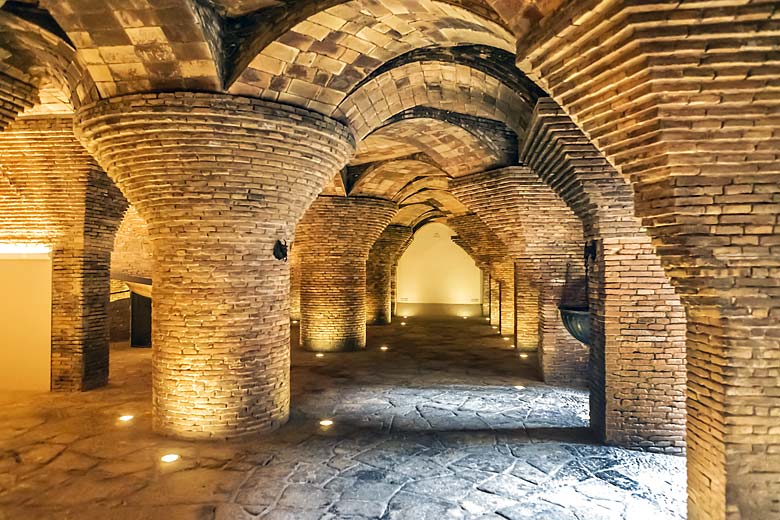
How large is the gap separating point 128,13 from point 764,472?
565 cm

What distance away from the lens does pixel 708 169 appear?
2.97m

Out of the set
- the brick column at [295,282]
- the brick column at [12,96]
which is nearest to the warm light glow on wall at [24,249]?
the brick column at [12,96]

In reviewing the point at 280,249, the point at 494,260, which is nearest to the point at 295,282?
the point at 494,260

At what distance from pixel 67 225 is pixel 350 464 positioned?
19.7ft

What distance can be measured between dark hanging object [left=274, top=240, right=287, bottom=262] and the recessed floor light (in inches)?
Answer: 92.8

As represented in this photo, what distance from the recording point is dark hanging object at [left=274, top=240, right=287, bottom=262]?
19.5 feet

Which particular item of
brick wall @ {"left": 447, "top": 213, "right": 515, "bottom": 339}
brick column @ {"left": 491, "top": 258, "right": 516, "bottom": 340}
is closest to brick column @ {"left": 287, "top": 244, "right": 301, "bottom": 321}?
brick wall @ {"left": 447, "top": 213, "right": 515, "bottom": 339}

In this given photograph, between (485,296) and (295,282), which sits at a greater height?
(295,282)

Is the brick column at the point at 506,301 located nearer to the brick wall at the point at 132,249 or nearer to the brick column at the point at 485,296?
the brick column at the point at 485,296

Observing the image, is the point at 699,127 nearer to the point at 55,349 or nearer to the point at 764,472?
the point at 764,472

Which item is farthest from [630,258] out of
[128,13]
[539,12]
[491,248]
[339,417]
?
[491,248]

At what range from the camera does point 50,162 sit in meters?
7.52

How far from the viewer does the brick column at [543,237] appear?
8.37 m

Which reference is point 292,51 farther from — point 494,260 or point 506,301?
point 494,260
